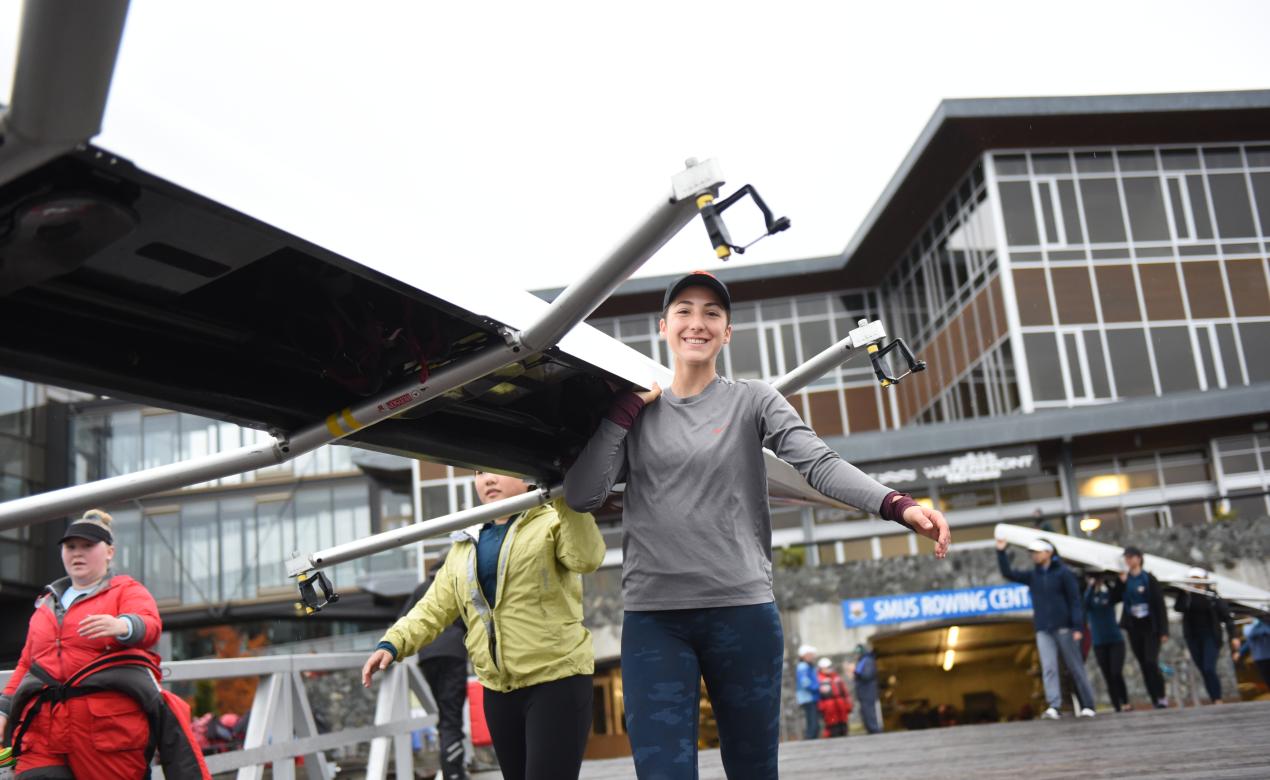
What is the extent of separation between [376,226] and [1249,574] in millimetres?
21501

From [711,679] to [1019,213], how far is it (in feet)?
84.4

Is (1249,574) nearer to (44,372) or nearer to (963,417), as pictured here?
(963,417)

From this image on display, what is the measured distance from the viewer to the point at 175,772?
5.13m

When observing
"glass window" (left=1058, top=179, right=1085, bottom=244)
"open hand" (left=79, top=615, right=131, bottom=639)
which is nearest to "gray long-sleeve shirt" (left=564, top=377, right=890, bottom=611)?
"open hand" (left=79, top=615, right=131, bottom=639)

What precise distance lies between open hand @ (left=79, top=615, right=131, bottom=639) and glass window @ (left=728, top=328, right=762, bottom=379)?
2911cm

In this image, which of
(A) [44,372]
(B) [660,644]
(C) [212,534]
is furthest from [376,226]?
(C) [212,534]

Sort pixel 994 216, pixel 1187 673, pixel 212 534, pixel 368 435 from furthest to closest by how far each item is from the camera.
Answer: pixel 212 534 → pixel 994 216 → pixel 1187 673 → pixel 368 435

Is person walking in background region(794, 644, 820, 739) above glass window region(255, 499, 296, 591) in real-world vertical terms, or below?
below

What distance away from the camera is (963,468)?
90.6ft

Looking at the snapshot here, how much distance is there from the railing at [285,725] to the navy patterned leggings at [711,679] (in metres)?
3.02

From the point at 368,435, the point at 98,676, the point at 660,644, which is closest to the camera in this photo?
the point at 660,644

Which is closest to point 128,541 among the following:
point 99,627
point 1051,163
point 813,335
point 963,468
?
point 813,335

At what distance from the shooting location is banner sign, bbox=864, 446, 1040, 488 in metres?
27.1

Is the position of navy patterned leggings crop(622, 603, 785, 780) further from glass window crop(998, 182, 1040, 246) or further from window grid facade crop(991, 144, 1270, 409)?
glass window crop(998, 182, 1040, 246)
